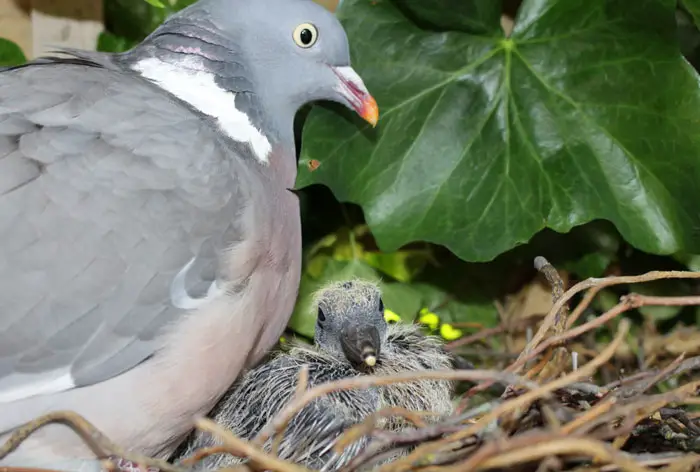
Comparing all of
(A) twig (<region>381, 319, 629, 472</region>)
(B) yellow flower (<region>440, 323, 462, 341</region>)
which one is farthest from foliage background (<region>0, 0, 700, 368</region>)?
(A) twig (<region>381, 319, 629, 472</region>)

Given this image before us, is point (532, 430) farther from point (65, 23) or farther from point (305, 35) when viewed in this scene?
point (65, 23)

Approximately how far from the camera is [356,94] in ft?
3.36

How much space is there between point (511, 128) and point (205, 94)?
45cm

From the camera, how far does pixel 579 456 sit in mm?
728

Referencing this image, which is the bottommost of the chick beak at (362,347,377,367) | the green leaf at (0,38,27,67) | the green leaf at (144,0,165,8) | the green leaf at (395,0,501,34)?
the chick beak at (362,347,377,367)

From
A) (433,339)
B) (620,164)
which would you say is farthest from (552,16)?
(433,339)

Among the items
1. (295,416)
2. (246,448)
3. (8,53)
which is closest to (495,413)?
(246,448)

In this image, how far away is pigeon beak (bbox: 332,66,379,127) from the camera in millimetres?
1019

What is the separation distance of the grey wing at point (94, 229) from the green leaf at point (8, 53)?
0.32 metres

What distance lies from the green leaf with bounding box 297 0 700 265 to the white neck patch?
0.14 metres

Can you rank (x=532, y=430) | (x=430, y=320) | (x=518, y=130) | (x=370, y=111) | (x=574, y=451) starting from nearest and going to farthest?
(x=574, y=451) → (x=532, y=430) → (x=370, y=111) → (x=518, y=130) → (x=430, y=320)

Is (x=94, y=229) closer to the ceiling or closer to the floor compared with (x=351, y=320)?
closer to the ceiling

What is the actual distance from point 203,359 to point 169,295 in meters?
0.08

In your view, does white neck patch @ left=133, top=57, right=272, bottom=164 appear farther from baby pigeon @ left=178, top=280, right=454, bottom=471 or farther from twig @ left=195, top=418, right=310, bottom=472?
twig @ left=195, top=418, right=310, bottom=472
